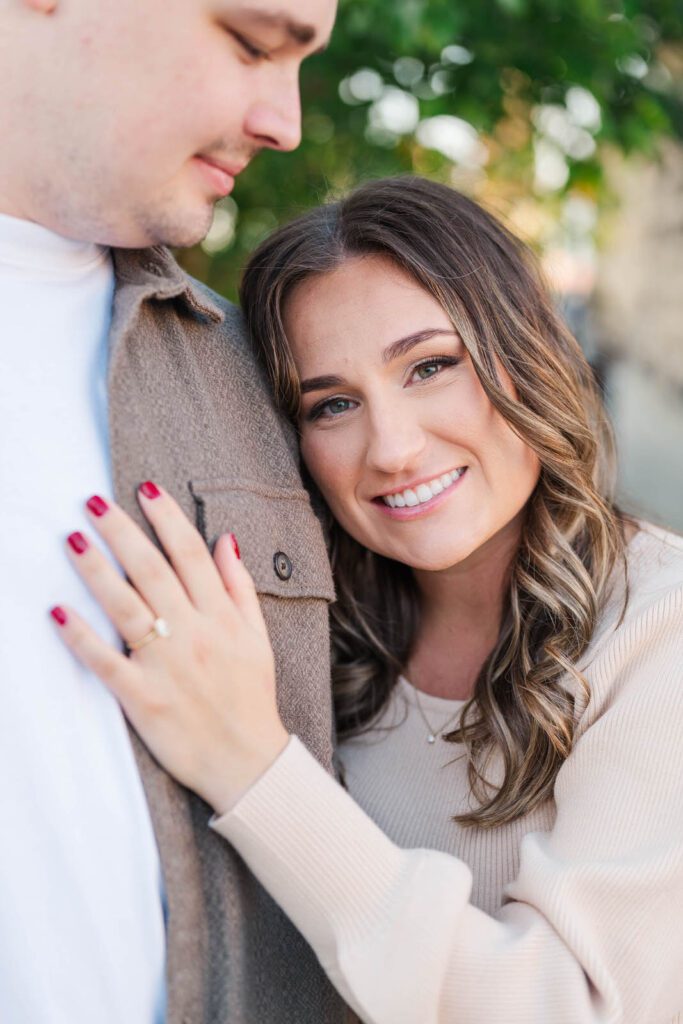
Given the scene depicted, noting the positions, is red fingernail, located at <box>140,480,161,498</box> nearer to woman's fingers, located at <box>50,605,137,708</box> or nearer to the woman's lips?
woman's fingers, located at <box>50,605,137,708</box>

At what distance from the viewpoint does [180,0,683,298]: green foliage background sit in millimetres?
3129

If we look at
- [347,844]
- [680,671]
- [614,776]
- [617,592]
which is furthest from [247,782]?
[617,592]

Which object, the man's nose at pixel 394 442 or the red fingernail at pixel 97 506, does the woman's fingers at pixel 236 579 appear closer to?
the red fingernail at pixel 97 506

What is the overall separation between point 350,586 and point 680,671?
93 cm

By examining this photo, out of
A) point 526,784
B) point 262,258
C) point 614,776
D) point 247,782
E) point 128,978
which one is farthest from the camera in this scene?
point 262,258

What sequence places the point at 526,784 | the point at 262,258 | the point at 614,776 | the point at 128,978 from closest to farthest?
1. the point at 128,978
2. the point at 614,776
3. the point at 526,784
4. the point at 262,258

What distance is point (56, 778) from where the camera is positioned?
1.43m

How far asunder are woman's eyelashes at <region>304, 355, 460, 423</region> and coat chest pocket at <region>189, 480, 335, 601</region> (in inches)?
8.6

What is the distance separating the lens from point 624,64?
12.3 ft

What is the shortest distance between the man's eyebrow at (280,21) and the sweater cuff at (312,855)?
3.36 ft

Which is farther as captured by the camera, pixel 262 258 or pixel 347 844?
pixel 262 258

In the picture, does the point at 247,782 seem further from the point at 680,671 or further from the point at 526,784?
the point at 680,671

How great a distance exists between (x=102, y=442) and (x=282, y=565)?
41 cm

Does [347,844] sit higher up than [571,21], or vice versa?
[571,21]
